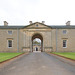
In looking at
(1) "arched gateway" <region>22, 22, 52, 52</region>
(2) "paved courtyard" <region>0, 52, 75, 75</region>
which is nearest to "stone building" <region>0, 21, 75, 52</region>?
(1) "arched gateway" <region>22, 22, 52, 52</region>

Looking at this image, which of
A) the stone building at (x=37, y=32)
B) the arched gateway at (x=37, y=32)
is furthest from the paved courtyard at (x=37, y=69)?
the arched gateway at (x=37, y=32)

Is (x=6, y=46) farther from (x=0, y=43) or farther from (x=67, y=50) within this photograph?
(x=67, y=50)

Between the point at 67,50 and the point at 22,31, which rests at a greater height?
the point at 22,31

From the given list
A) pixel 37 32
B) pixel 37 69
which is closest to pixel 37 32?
pixel 37 32

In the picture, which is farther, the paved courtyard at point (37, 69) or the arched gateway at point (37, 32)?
the arched gateway at point (37, 32)

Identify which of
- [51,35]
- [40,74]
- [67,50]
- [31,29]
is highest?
[31,29]

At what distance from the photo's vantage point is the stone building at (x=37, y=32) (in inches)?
881

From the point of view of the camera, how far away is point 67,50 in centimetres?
2241

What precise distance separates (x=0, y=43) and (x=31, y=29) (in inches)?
422

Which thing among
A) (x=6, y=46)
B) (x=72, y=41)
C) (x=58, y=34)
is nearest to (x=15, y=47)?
(x=6, y=46)

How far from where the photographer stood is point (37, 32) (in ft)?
75.4

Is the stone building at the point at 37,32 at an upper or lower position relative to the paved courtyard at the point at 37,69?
upper

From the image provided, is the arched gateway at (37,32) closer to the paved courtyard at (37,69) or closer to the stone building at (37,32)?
the stone building at (37,32)

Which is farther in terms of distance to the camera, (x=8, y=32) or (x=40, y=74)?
(x=8, y=32)
